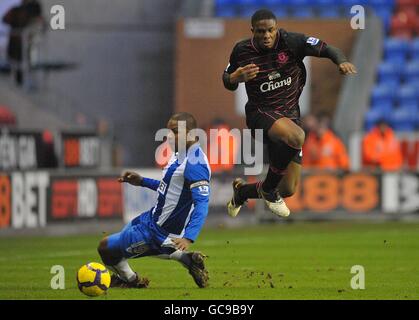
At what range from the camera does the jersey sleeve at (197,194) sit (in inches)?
402

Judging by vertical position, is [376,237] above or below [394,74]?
below

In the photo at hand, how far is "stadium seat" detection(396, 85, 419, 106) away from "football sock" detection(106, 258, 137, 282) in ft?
54.5

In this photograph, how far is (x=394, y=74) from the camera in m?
27.1

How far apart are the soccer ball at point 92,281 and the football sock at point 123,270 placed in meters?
0.38

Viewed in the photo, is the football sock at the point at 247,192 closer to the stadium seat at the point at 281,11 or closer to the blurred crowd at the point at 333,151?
the blurred crowd at the point at 333,151

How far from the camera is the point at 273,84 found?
11469mm

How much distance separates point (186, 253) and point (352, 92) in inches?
646

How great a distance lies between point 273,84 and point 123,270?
2432 mm

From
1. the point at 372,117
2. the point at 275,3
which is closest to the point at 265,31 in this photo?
the point at 372,117

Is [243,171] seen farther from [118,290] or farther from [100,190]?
[118,290]

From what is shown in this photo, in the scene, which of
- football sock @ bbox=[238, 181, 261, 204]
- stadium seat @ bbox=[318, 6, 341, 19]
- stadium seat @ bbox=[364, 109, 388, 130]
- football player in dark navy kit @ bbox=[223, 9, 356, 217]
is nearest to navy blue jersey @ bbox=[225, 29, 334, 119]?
football player in dark navy kit @ bbox=[223, 9, 356, 217]

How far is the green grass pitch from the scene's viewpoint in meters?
10.7

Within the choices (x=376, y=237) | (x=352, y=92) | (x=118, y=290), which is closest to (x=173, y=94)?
(x=352, y=92)
